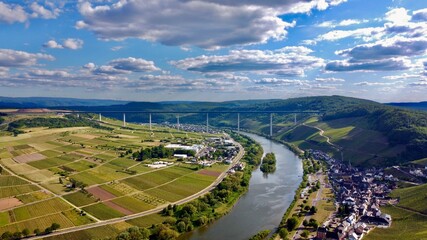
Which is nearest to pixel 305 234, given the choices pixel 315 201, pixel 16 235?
pixel 315 201

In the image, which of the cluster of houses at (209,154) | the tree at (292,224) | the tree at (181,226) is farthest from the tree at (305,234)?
the cluster of houses at (209,154)

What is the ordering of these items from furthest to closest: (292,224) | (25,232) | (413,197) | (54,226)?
(413,197), (292,224), (54,226), (25,232)

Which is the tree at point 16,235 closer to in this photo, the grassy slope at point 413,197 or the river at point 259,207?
the river at point 259,207

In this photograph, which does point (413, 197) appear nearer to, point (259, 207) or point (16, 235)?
point (259, 207)

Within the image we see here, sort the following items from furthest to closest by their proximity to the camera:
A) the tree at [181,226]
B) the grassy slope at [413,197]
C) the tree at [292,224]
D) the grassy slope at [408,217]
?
the grassy slope at [413,197]
the tree at [292,224]
the tree at [181,226]
the grassy slope at [408,217]

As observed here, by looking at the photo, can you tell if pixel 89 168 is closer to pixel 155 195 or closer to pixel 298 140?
pixel 155 195

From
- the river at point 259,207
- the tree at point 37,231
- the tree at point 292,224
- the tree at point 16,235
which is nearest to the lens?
the tree at point 16,235
